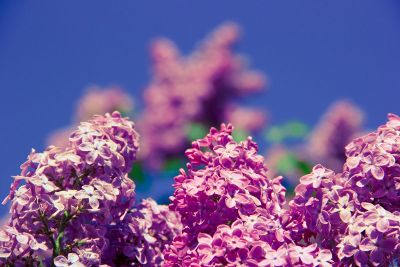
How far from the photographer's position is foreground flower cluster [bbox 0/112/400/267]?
79.7 inches

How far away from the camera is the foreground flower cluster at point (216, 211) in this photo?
2023 mm

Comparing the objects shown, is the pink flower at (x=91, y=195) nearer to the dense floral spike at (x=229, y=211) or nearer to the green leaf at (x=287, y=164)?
the dense floral spike at (x=229, y=211)

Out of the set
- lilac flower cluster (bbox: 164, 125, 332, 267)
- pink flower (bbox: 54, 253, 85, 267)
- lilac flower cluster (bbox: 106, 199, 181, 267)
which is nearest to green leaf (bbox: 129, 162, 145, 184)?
lilac flower cluster (bbox: 106, 199, 181, 267)

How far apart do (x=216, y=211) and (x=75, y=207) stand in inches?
17.8

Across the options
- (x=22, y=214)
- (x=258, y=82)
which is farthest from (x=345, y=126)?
(x=22, y=214)

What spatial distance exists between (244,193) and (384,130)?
523 millimetres

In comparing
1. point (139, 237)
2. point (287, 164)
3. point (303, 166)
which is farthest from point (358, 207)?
point (287, 164)

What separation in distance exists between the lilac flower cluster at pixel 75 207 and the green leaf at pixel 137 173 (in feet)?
13.5

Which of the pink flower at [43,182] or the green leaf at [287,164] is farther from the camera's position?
the green leaf at [287,164]

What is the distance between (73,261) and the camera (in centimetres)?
210

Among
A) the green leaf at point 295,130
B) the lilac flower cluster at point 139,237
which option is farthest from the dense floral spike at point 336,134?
the lilac flower cluster at point 139,237

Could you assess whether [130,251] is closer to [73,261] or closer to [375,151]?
[73,261]

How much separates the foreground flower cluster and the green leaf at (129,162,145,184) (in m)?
4.12

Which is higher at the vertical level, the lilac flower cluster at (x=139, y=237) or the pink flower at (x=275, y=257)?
the lilac flower cluster at (x=139, y=237)
